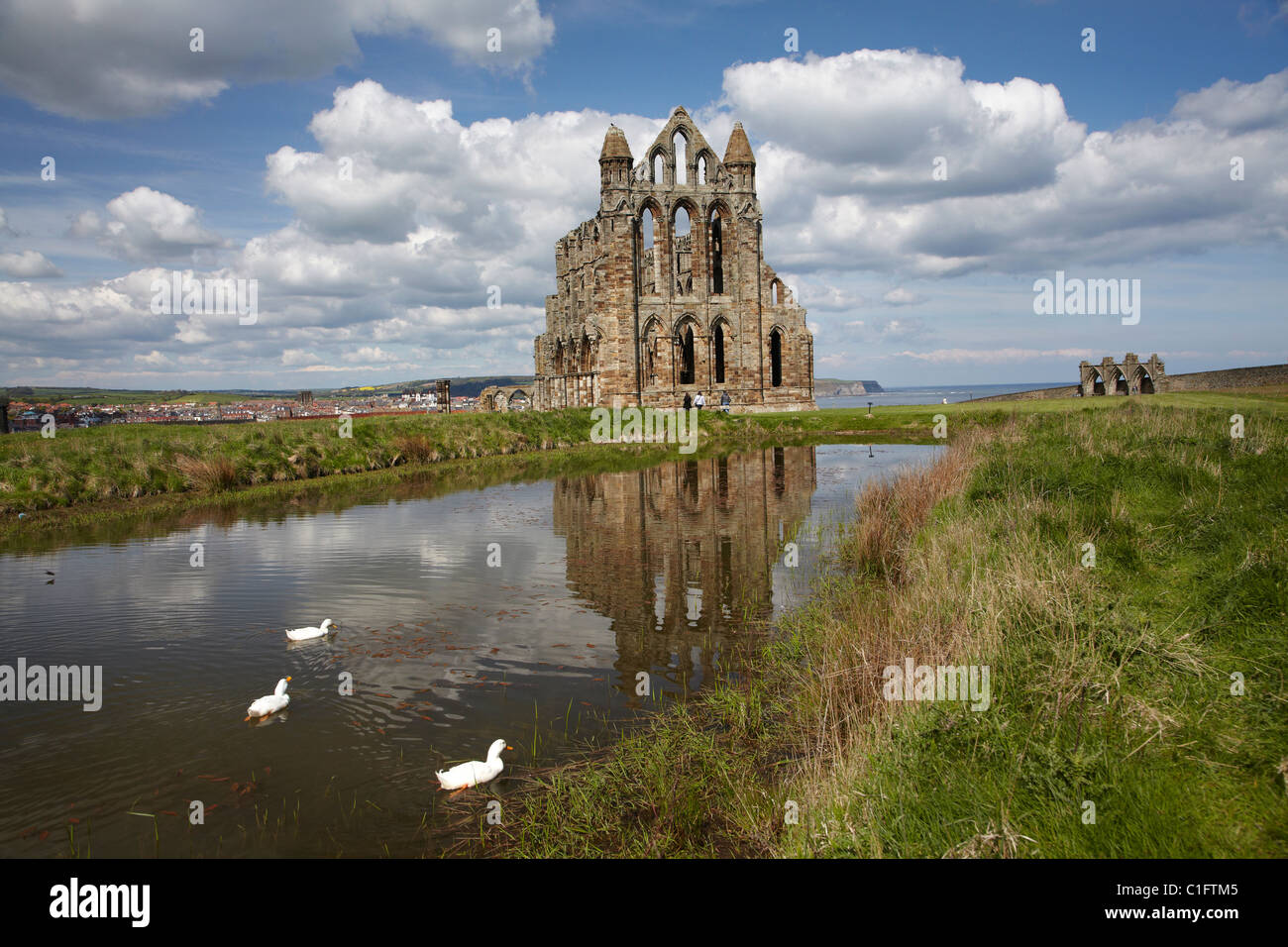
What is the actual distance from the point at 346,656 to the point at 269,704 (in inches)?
68.8

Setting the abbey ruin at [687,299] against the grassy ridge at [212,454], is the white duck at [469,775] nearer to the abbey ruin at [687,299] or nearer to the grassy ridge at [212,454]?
the grassy ridge at [212,454]

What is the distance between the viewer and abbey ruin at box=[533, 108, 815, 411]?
167 ft

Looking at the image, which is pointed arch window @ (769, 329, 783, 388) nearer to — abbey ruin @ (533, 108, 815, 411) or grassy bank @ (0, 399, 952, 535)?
abbey ruin @ (533, 108, 815, 411)

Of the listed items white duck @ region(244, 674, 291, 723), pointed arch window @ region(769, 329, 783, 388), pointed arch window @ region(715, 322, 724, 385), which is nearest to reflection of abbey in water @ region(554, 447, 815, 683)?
white duck @ region(244, 674, 291, 723)

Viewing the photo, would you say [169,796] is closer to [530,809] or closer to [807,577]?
[530,809]

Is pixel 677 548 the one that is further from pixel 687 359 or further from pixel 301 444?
pixel 687 359

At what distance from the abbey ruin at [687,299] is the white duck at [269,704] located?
A: 43077mm

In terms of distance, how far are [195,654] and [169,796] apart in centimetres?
368

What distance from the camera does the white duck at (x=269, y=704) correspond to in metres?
7.38

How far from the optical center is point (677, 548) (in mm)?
15086

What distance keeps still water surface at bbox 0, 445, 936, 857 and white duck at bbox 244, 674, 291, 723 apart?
12cm

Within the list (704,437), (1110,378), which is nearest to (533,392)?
(704,437)

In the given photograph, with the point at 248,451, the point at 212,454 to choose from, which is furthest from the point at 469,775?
the point at 248,451

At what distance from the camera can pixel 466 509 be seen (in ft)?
68.4
